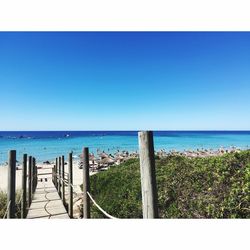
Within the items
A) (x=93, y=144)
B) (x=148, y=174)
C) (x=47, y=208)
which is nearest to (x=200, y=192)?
(x=148, y=174)

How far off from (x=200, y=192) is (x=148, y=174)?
8.44 ft

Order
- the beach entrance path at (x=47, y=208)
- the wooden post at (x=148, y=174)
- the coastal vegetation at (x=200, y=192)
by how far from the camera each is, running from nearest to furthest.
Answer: the wooden post at (x=148, y=174) < the coastal vegetation at (x=200, y=192) < the beach entrance path at (x=47, y=208)

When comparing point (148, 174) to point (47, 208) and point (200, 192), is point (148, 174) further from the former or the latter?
point (47, 208)

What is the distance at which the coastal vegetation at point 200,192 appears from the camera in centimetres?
403

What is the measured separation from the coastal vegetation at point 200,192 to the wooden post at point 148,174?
81.0 inches

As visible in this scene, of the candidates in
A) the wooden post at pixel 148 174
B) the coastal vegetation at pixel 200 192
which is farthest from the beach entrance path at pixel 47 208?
the wooden post at pixel 148 174

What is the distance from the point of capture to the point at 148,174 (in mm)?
2320

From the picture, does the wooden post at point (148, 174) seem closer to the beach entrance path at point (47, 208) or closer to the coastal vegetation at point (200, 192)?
the coastal vegetation at point (200, 192)

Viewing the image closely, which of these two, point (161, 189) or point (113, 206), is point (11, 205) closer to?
point (113, 206)
